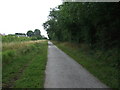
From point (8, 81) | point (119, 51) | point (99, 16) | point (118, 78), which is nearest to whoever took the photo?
point (8, 81)

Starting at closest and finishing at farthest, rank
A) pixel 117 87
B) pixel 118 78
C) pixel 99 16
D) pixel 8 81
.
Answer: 1. pixel 117 87
2. pixel 8 81
3. pixel 118 78
4. pixel 99 16

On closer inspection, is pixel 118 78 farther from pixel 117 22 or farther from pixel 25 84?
pixel 117 22

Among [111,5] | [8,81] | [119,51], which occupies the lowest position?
[8,81]

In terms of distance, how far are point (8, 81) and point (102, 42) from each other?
12.7m

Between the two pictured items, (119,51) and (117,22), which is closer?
(119,51)

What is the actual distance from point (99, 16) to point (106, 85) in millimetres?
9940

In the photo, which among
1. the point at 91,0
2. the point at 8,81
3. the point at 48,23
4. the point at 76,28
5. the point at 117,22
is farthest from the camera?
the point at 48,23

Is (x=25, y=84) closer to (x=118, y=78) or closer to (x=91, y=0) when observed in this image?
(x=118, y=78)

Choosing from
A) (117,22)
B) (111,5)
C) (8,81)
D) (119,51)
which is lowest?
(8,81)

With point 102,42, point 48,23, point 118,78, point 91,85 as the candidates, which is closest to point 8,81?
point 91,85

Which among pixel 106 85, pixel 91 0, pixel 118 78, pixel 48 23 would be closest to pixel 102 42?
pixel 91 0

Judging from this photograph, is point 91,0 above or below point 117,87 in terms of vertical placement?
above

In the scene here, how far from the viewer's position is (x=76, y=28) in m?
30.7

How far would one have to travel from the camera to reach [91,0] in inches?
497
